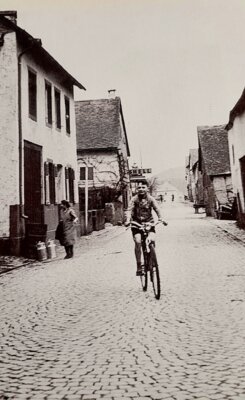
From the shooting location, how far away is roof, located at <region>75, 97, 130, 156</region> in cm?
3675

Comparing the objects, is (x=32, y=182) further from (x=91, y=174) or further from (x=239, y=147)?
(x=91, y=174)

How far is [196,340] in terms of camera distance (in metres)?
4.70

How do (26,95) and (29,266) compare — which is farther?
(26,95)

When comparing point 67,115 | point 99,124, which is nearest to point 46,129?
point 67,115

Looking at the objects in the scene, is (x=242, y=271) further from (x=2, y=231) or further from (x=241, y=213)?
(x=241, y=213)

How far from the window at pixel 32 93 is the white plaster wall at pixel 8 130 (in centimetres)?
140

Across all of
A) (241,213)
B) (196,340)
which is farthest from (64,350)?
(241,213)

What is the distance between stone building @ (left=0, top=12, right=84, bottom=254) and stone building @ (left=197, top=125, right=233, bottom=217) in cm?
1795

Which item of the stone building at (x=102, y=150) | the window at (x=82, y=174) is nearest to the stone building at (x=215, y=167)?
the stone building at (x=102, y=150)

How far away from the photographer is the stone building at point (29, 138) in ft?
46.2

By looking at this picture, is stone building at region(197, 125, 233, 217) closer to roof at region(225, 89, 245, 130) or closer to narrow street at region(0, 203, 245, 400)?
roof at region(225, 89, 245, 130)

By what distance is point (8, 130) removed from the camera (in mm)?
14297

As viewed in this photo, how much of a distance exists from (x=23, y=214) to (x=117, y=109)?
26.7 meters

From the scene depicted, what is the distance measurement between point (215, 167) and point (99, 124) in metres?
10.6
